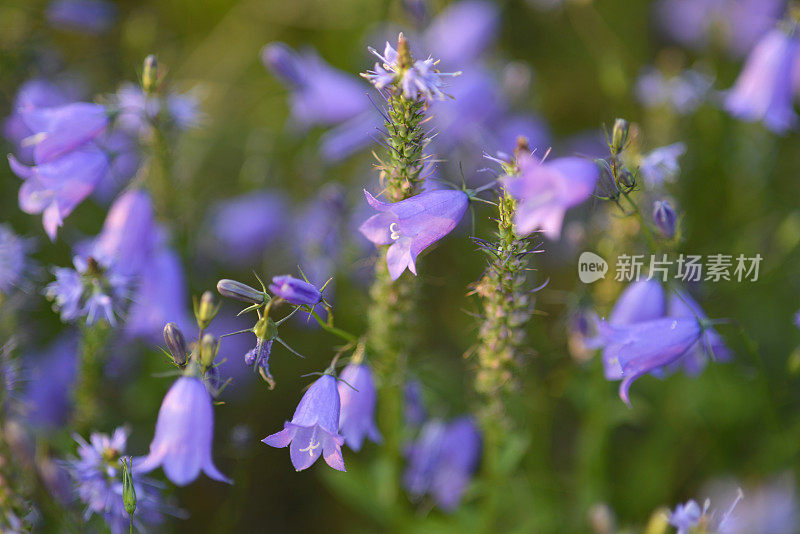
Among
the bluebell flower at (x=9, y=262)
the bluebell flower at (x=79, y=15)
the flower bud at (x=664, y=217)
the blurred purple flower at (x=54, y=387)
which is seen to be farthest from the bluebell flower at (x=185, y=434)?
the bluebell flower at (x=79, y=15)

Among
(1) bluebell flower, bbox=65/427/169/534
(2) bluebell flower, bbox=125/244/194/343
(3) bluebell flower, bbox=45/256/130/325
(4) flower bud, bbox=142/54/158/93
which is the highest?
(4) flower bud, bbox=142/54/158/93

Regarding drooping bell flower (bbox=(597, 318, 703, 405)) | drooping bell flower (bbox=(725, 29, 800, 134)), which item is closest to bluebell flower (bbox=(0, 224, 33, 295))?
drooping bell flower (bbox=(597, 318, 703, 405))

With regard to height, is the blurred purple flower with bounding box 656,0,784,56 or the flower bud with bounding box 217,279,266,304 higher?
the flower bud with bounding box 217,279,266,304

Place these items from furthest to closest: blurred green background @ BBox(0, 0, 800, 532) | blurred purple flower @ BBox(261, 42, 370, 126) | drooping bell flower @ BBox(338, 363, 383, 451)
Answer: blurred purple flower @ BBox(261, 42, 370, 126), blurred green background @ BBox(0, 0, 800, 532), drooping bell flower @ BBox(338, 363, 383, 451)

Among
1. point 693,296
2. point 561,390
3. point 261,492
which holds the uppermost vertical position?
point 693,296

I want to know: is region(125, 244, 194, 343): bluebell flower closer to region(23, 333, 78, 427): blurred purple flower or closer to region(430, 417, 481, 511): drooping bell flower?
region(23, 333, 78, 427): blurred purple flower

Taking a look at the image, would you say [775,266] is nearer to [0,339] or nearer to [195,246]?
[195,246]

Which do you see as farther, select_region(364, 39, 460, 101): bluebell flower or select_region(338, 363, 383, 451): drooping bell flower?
select_region(338, 363, 383, 451): drooping bell flower

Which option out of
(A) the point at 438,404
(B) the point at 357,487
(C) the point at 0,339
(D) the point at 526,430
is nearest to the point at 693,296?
(D) the point at 526,430
